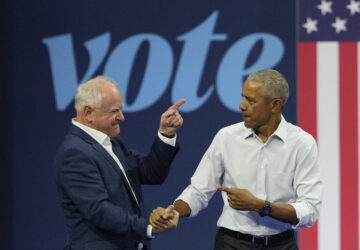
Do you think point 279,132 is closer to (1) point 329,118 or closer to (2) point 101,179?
(2) point 101,179

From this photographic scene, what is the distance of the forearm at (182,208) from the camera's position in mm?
3154

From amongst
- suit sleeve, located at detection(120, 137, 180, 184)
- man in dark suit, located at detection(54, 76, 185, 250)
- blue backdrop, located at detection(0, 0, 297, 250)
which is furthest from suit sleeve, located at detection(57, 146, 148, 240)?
blue backdrop, located at detection(0, 0, 297, 250)

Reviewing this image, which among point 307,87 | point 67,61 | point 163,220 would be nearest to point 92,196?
point 163,220

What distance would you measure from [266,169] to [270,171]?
0.02 m

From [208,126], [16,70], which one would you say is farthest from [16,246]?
[208,126]

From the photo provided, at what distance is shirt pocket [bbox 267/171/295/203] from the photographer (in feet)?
10.1

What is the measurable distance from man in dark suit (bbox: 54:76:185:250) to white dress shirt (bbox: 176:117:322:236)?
275 millimetres

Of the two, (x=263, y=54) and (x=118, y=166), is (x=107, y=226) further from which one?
(x=263, y=54)

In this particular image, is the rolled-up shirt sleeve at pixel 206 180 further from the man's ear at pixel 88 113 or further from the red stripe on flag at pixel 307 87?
the red stripe on flag at pixel 307 87

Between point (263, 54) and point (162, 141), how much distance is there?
68.8 inches

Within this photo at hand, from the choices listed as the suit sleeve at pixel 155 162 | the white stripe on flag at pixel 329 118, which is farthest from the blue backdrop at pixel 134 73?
the suit sleeve at pixel 155 162

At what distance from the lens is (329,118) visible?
4.90 m

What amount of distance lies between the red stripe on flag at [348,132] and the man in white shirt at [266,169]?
1835 millimetres

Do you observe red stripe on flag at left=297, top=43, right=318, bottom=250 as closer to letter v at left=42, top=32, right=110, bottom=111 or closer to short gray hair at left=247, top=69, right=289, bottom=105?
letter v at left=42, top=32, right=110, bottom=111
